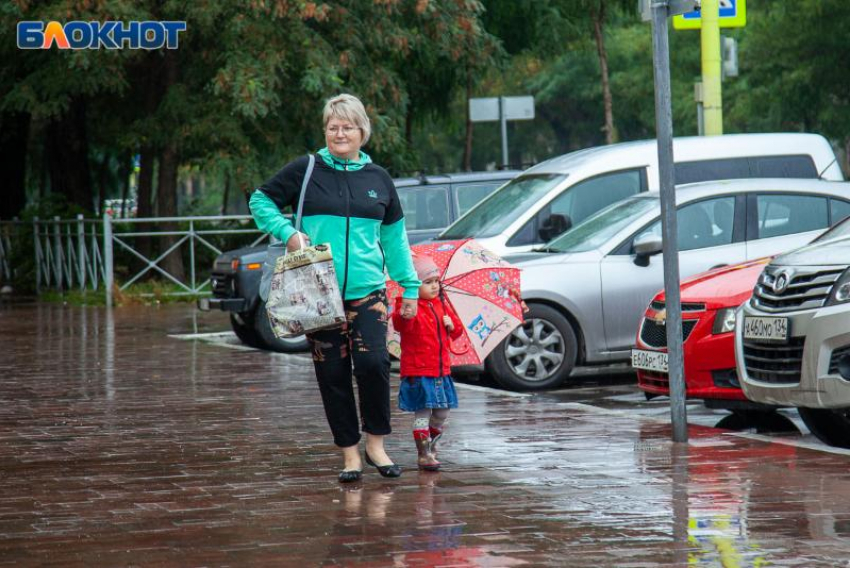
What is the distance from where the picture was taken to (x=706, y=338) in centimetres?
1011

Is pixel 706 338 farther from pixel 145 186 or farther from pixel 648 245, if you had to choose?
pixel 145 186

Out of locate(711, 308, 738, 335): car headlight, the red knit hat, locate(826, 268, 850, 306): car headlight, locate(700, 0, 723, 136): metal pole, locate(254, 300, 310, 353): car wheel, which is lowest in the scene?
locate(254, 300, 310, 353): car wheel

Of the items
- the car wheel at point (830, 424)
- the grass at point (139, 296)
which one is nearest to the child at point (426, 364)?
the car wheel at point (830, 424)

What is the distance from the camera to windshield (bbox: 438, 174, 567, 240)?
14414 millimetres

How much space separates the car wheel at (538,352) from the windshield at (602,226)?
2.35 feet

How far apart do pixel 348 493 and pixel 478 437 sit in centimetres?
199

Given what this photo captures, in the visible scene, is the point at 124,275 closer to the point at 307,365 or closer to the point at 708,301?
the point at 307,365

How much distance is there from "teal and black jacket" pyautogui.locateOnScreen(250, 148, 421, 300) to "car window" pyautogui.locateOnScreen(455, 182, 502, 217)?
9982mm

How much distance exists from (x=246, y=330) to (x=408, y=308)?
992cm

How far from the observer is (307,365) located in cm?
1452

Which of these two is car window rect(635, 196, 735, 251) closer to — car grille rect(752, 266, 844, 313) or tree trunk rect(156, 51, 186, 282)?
car grille rect(752, 266, 844, 313)

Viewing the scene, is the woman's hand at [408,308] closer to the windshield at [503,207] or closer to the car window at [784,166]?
the windshield at [503,207]

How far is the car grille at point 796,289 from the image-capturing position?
8.59 m

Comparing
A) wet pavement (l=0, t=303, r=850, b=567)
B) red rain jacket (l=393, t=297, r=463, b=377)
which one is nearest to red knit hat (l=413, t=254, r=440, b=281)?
red rain jacket (l=393, t=297, r=463, b=377)
